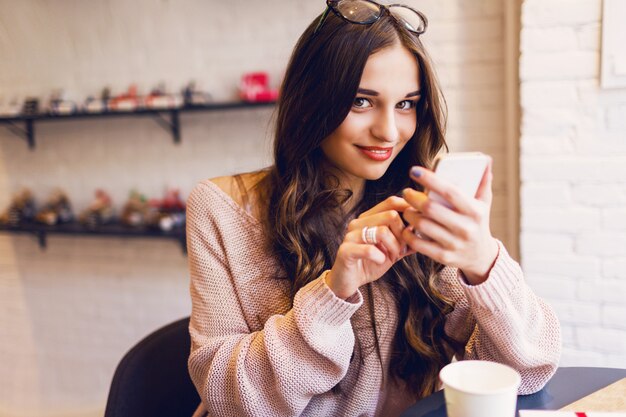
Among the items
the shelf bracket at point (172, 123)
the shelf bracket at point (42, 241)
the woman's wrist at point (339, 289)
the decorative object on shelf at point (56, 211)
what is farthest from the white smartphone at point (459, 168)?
the shelf bracket at point (42, 241)

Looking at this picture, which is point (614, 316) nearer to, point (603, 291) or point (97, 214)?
point (603, 291)

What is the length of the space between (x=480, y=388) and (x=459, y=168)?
0.84ft

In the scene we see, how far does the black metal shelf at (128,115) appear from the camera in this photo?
2133 mm

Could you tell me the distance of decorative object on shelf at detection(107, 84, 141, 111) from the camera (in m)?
2.28

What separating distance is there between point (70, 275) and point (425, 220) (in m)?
2.44

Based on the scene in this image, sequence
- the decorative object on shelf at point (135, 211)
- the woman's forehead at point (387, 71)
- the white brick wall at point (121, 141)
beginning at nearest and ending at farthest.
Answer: the woman's forehead at point (387, 71)
the white brick wall at point (121, 141)
the decorative object on shelf at point (135, 211)

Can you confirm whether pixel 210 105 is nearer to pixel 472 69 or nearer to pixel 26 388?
pixel 472 69

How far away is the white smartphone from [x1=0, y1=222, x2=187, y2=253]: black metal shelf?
5.63 feet

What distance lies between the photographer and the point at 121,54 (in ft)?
7.97

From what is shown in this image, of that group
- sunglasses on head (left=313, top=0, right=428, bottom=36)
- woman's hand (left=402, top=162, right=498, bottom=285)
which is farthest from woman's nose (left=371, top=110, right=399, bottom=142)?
woman's hand (left=402, top=162, right=498, bottom=285)

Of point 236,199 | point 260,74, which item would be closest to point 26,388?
point 260,74

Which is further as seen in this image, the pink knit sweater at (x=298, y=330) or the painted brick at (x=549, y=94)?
the painted brick at (x=549, y=94)

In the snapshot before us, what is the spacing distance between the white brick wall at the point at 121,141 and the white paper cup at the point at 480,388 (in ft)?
4.86

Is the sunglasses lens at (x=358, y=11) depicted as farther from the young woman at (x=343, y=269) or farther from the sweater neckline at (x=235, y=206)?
the sweater neckline at (x=235, y=206)
